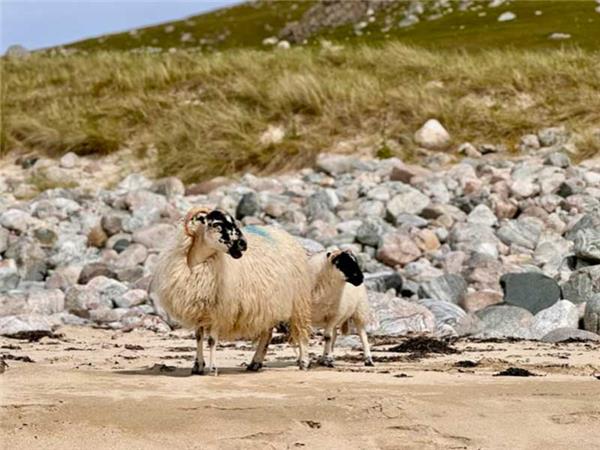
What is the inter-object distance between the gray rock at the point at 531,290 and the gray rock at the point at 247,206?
514 centimetres

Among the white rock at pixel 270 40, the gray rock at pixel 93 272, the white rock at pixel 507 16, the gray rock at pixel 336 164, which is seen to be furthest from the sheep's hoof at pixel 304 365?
the white rock at pixel 270 40

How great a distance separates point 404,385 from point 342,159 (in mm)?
12557

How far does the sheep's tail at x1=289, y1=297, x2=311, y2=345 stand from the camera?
28.2 feet

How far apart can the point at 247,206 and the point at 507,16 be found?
28.2 m

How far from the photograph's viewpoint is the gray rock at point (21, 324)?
34.9 feet

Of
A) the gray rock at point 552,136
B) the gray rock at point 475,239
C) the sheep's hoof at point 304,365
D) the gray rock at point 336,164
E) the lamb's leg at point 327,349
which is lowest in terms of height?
the sheep's hoof at point 304,365

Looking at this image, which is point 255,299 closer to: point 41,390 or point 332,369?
point 332,369

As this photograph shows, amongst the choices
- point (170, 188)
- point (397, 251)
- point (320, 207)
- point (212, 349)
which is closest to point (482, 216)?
point (397, 251)

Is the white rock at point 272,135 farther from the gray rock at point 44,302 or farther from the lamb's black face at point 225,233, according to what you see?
the lamb's black face at point 225,233

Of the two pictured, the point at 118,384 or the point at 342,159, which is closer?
the point at 118,384

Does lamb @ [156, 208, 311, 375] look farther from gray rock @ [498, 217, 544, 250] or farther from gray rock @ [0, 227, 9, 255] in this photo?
gray rock @ [0, 227, 9, 255]

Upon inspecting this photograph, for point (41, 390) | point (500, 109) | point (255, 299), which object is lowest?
point (41, 390)

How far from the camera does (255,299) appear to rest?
8.12 meters

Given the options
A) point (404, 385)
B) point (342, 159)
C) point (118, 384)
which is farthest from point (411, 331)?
point (342, 159)
